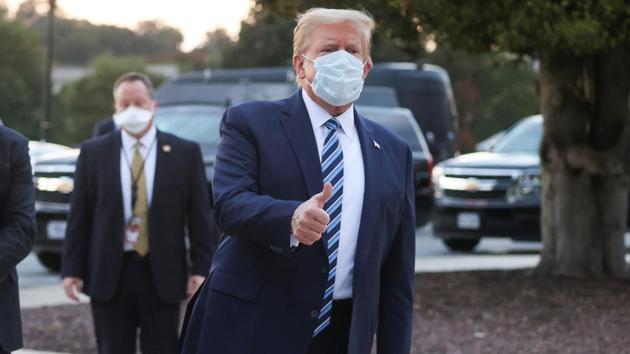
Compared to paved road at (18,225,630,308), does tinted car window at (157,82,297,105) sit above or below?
above

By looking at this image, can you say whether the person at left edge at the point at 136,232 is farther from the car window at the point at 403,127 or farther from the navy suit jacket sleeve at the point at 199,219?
the car window at the point at 403,127

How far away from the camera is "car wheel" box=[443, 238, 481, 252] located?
18.0 metres

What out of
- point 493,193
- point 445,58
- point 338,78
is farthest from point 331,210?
point 493,193

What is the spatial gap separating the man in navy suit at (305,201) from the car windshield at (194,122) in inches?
402

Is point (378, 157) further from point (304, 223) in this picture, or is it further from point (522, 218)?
point (522, 218)

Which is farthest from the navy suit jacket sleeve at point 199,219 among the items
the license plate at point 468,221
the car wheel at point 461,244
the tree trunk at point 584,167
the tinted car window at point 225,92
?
the car wheel at point 461,244

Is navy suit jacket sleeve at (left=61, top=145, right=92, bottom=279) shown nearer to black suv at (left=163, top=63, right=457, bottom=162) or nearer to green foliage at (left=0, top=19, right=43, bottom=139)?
black suv at (left=163, top=63, right=457, bottom=162)

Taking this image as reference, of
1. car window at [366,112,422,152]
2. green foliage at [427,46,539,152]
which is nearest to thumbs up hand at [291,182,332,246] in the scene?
car window at [366,112,422,152]

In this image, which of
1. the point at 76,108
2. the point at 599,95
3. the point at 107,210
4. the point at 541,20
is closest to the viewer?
the point at 107,210

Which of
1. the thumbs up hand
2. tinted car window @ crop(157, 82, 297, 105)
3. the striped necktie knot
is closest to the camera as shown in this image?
the thumbs up hand

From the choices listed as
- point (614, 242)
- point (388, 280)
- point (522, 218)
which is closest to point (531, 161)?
point (522, 218)

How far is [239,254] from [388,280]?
499mm

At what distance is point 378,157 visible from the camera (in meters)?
4.24

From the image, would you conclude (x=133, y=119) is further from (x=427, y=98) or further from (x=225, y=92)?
(x=427, y=98)
